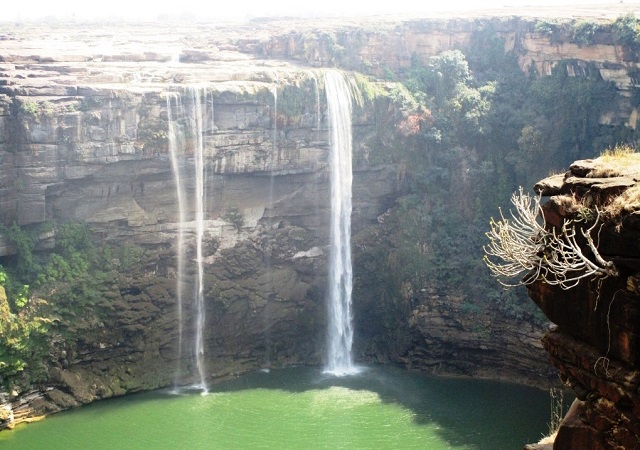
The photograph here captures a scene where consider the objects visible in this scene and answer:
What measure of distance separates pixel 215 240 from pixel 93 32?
13026 mm

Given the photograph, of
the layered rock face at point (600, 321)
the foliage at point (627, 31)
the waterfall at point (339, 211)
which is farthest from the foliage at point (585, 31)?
the layered rock face at point (600, 321)

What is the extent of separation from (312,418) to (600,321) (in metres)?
15.9

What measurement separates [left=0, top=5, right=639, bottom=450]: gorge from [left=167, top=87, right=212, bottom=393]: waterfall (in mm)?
68

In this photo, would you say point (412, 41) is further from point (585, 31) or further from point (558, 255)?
point (558, 255)

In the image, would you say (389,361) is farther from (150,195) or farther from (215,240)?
(150,195)

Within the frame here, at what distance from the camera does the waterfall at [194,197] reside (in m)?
30.1

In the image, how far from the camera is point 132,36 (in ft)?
127

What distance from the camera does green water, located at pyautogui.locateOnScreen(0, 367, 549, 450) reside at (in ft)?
81.5

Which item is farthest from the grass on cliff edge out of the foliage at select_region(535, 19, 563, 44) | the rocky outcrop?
the rocky outcrop

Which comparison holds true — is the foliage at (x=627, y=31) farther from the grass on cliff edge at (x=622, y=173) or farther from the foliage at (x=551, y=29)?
the grass on cliff edge at (x=622, y=173)

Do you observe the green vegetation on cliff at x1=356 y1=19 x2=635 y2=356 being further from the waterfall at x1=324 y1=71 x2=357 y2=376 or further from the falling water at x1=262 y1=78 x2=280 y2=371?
the falling water at x1=262 y1=78 x2=280 y2=371

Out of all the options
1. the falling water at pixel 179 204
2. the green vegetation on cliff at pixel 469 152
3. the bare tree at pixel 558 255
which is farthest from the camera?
the green vegetation on cliff at pixel 469 152

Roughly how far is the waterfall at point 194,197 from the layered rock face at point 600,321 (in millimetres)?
18873

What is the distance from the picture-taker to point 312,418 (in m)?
26.4
